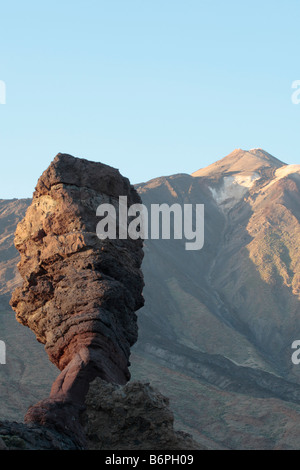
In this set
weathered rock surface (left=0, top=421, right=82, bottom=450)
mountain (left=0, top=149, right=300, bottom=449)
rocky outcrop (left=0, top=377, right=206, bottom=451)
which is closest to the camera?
weathered rock surface (left=0, top=421, right=82, bottom=450)

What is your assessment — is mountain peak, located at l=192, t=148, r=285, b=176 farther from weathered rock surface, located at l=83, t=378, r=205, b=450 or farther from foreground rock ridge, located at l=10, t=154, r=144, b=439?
weathered rock surface, located at l=83, t=378, r=205, b=450

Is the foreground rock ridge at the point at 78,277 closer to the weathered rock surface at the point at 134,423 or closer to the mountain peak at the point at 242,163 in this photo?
the weathered rock surface at the point at 134,423

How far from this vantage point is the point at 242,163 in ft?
392

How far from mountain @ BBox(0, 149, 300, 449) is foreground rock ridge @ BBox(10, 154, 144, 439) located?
28175mm

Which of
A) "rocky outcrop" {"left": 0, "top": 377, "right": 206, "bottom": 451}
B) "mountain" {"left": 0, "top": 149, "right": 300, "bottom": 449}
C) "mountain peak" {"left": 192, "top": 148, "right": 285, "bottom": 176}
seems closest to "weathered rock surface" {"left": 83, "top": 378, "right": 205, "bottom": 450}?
"rocky outcrop" {"left": 0, "top": 377, "right": 206, "bottom": 451}

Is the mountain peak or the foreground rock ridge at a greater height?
the mountain peak

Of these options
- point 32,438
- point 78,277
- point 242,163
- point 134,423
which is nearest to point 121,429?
point 134,423

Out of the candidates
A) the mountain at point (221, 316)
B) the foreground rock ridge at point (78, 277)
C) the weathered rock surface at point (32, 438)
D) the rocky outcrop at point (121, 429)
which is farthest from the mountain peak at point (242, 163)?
the weathered rock surface at point (32, 438)

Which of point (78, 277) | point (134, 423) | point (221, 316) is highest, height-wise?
point (78, 277)

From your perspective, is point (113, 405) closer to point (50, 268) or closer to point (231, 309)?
point (50, 268)

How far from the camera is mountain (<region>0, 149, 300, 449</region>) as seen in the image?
48.0 meters

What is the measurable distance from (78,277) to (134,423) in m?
4.26

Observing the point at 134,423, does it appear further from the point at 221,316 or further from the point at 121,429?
the point at 221,316
